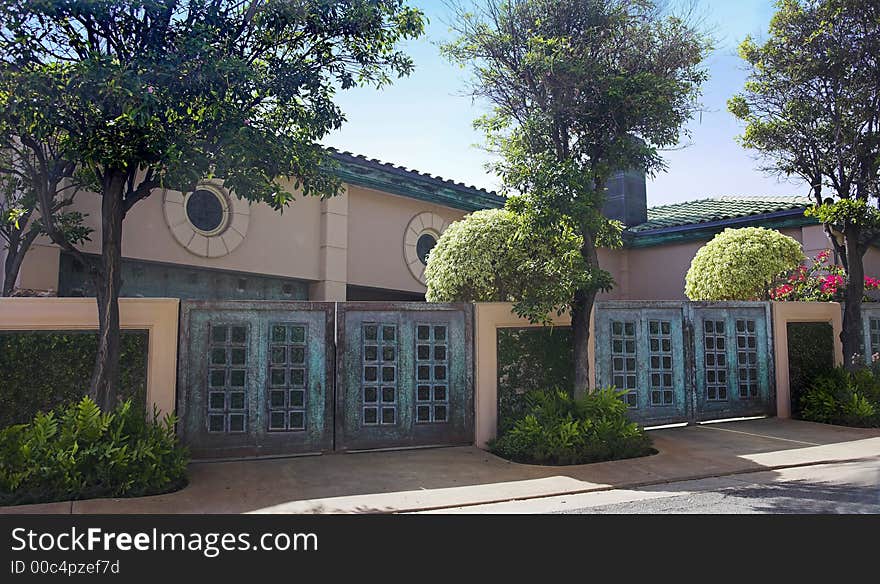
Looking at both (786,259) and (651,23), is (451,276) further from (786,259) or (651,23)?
(786,259)

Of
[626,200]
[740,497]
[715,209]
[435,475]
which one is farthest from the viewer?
[626,200]

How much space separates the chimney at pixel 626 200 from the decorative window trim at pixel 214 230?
36.3ft

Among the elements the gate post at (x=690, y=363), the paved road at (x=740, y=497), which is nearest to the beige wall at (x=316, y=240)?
the gate post at (x=690, y=363)

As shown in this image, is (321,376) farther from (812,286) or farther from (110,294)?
(812,286)

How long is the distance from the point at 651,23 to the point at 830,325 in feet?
21.0

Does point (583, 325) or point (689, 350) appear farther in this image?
point (689, 350)

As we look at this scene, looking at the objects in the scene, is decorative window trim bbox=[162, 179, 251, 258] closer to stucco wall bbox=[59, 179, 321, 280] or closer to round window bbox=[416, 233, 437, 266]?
stucco wall bbox=[59, 179, 321, 280]

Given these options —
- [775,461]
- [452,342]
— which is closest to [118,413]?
[452,342]

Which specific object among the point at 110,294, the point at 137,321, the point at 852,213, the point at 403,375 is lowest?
the point at 403,375

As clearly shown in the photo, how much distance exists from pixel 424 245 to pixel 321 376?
6349 millimetres

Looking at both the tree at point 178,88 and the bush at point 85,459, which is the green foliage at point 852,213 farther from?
the bush at point 85,459

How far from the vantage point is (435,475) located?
717 cm

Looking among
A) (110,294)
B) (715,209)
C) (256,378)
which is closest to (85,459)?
(110,294)

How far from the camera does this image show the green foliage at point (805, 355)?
1121 centimetres
